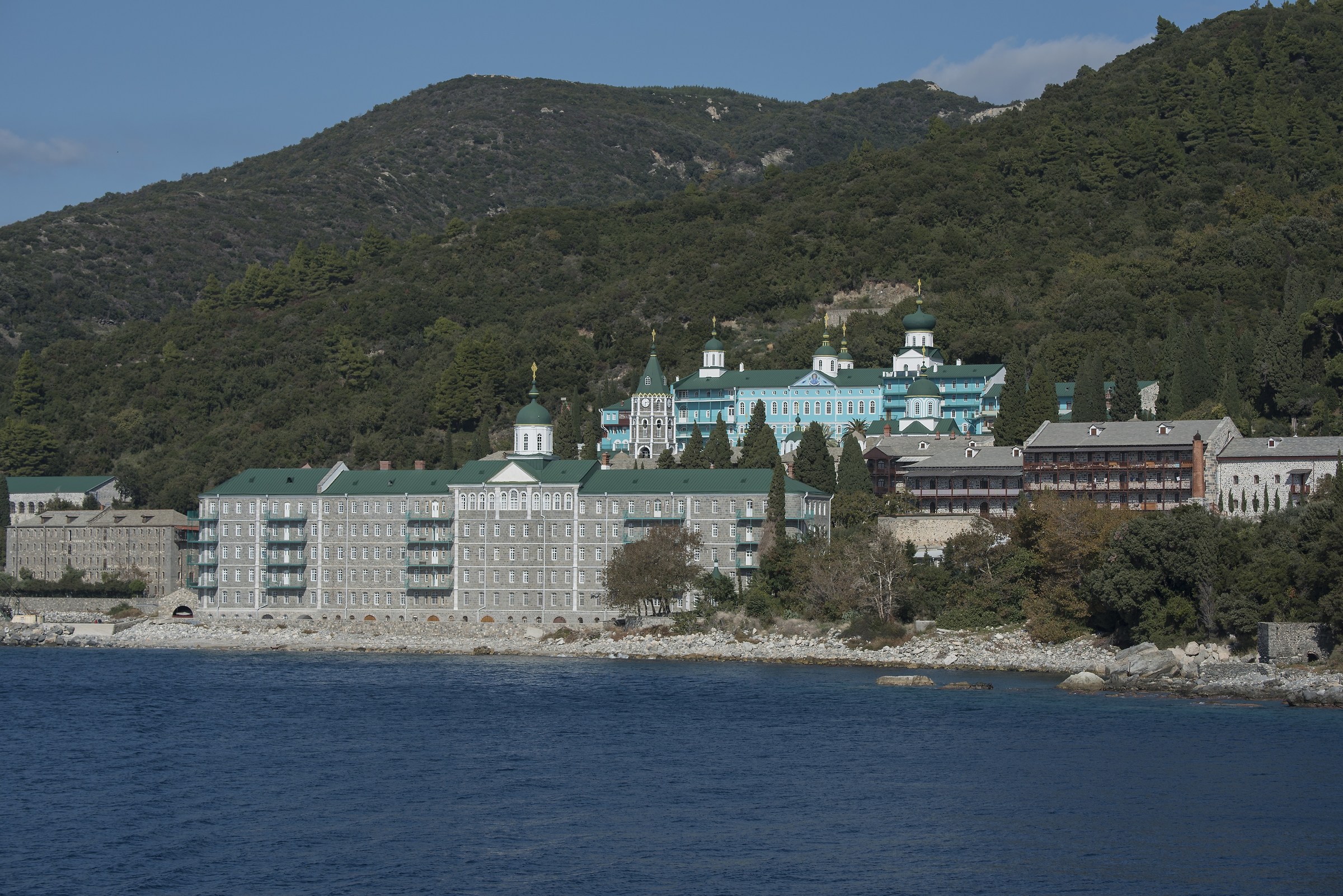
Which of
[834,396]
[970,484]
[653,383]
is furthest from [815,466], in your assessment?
[653,383]

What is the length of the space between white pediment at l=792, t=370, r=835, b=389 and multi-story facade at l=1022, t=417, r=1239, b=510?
24.7 meters

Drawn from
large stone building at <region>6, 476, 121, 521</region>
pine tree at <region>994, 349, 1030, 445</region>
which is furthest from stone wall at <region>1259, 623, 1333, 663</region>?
large stone building at <region>6, 476, 121, 521</region>

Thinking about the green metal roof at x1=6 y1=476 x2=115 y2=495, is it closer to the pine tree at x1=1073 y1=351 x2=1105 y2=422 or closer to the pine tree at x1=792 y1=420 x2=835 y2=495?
the pine tree at x1=792 y1=420 x2=835 y2=495

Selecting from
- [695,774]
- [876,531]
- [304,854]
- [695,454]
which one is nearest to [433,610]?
[695,454]

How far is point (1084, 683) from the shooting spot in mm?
60781

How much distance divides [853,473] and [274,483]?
31208mm

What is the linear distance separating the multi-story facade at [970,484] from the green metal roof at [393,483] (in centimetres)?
2399

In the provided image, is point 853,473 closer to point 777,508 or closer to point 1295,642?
point 777,508

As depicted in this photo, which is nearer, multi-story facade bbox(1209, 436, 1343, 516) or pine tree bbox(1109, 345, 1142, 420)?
multi-story facade bbox(1209, 436, 1343, 516)

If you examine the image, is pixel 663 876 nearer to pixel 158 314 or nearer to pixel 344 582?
pixel 344 582

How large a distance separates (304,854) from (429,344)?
107786 mm

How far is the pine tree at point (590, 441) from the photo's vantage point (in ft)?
332

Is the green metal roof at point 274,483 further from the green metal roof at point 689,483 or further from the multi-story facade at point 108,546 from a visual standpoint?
the green metal roof at point 689,483

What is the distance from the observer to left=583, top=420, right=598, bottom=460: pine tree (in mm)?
101188
